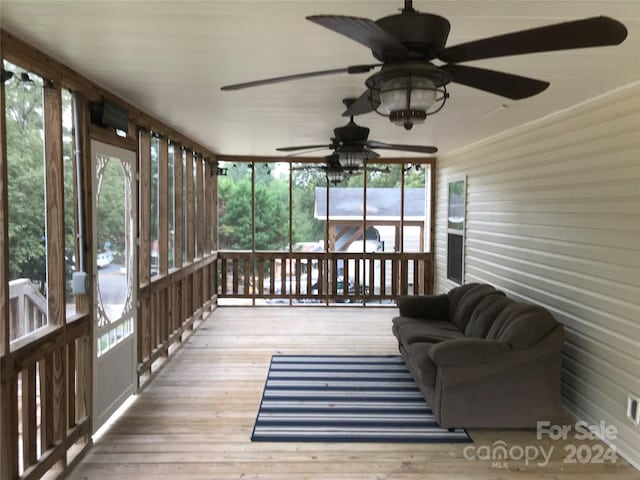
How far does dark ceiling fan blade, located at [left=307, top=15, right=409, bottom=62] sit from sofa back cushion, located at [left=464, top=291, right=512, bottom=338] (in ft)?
9.49

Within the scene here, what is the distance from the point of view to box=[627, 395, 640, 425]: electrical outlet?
2.76m

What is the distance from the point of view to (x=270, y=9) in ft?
6.27

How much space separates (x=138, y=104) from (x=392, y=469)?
3525 millimetres

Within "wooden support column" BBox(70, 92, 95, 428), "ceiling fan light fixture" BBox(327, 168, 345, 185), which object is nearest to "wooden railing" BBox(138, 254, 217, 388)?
"wooden support column" BBox(70, 92, 95, 428)

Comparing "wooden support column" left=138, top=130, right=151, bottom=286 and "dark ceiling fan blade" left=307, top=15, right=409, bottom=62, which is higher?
"dark ceiling fan blade" left=307, top=15, right=409, bottom=62

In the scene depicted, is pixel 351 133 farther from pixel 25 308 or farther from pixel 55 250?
pixel 25 308

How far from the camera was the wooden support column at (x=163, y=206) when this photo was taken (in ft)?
15.1

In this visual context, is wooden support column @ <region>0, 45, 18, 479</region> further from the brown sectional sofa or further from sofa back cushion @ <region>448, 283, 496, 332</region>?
sofa back cushion @ <region>448, 283, 496, 332</region>

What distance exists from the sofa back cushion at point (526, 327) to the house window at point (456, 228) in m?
2.78

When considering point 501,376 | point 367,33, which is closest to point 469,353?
point 501,376

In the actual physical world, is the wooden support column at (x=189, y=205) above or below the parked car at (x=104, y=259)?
above

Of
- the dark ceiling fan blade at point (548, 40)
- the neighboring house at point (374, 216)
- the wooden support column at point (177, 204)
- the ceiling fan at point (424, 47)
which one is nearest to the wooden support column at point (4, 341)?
the ceiling fan at point (424, 47)

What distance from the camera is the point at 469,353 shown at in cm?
308

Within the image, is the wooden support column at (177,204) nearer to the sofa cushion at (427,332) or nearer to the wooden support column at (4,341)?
the sofa cushion at (427,332)
